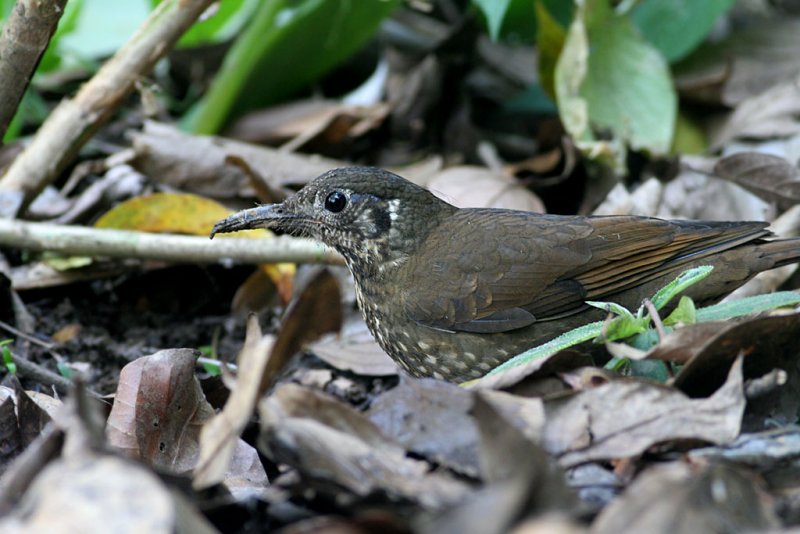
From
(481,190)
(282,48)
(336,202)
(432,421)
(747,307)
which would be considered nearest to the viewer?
(432,421)

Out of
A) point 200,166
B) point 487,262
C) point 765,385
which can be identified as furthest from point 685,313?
point 200,166

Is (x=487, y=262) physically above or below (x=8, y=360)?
above

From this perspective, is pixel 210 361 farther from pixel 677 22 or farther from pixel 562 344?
pixel 677 22

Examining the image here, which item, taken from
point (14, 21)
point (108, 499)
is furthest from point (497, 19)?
point (108, 499)

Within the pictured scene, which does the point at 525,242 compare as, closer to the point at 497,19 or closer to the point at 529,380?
the point at 529,380

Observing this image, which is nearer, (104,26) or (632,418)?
(632,418)

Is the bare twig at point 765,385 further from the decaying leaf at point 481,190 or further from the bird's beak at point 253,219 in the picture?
the decaying leaf at point 481,190

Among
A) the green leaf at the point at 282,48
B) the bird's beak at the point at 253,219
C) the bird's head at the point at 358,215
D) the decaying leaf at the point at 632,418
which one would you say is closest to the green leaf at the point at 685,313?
the decaying leaf at the point at 632,418
